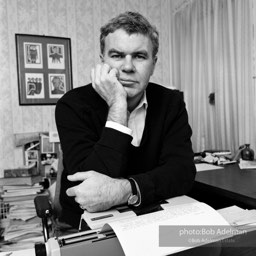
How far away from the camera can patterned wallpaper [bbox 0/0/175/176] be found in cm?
242

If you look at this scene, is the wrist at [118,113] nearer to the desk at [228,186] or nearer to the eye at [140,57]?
the eye at [140,57]

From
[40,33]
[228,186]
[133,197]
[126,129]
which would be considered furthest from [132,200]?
[40,33]

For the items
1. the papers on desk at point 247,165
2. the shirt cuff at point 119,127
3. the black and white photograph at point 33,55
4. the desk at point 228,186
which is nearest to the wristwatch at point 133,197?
the shirt cuff at point 119,127

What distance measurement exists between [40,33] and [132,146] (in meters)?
1.87

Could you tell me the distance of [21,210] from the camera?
6.58 feet

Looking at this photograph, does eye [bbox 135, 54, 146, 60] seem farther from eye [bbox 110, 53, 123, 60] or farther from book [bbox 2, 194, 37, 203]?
book [bbox 2, 194, 37, 203]

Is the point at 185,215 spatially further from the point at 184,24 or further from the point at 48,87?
the point at 184,24

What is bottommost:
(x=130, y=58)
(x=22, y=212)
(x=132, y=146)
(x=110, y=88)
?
(x=22, y=212)

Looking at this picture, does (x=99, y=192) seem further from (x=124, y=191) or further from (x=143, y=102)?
(x=143, y=102)

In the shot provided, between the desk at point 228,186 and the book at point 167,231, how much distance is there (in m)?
0.74

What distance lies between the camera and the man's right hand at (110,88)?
1.00 m

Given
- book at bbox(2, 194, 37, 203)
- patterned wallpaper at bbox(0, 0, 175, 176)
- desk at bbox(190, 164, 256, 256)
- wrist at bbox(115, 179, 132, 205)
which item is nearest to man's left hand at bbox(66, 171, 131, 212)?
wrist at bbox(115, 179, 132, 205)

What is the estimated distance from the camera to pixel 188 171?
3.24 ft

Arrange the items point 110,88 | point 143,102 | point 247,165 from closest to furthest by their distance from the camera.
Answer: point 110,88, point 143,102, point 247,165
